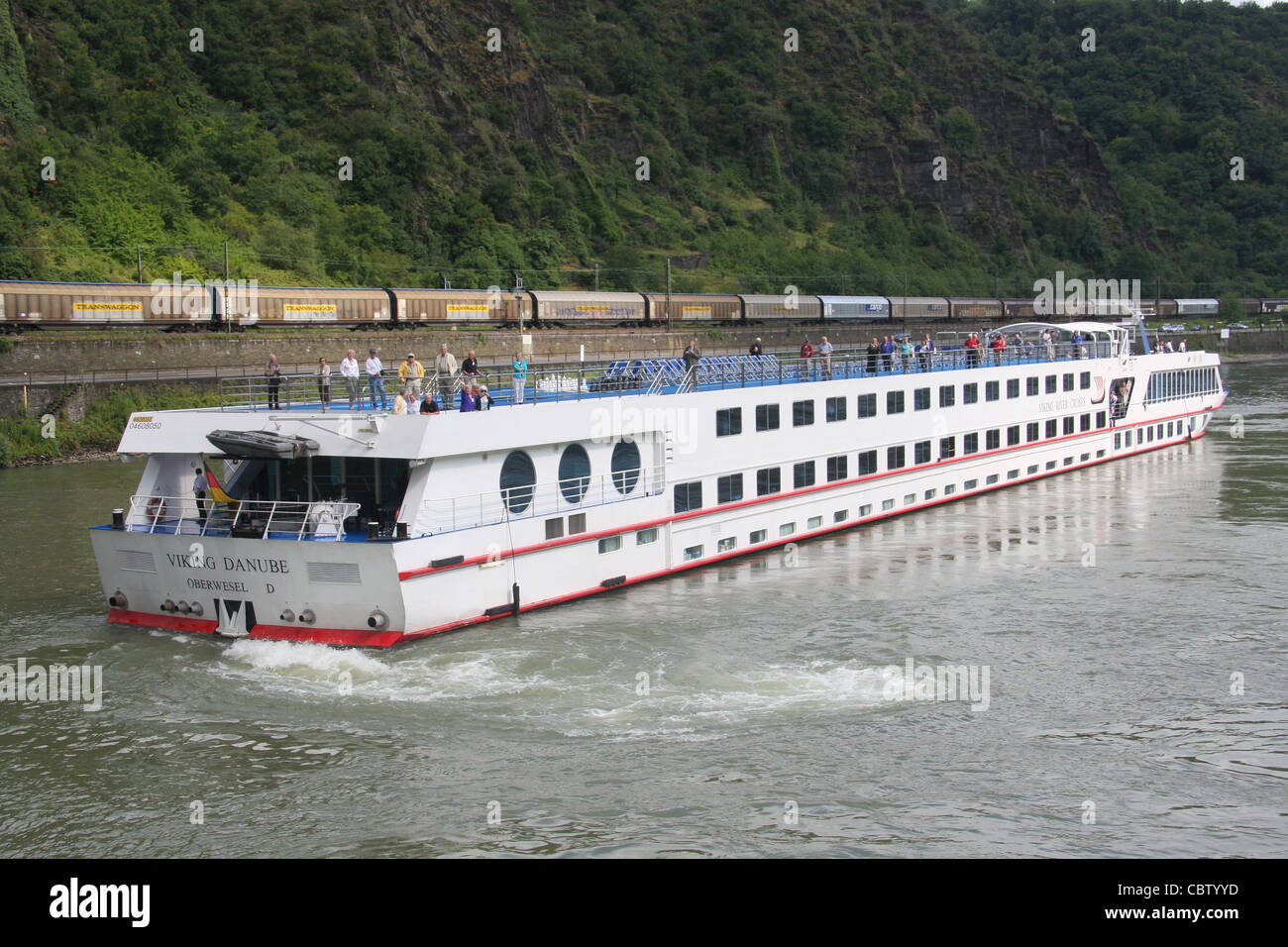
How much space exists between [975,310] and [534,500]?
84045mm

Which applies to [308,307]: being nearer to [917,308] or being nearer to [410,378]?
[410,378]

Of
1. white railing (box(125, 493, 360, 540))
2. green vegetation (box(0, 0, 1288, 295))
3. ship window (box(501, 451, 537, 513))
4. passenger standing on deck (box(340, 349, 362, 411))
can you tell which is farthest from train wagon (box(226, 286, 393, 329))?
ship window (box(501, 451, 537, 513))

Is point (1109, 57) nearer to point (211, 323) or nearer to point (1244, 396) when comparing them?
point (1244, 396)

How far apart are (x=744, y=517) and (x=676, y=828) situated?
14.0 m

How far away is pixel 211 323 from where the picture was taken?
55375mm

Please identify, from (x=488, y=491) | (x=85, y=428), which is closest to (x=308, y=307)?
(x=85, y=428)

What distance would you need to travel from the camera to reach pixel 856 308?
299 feet

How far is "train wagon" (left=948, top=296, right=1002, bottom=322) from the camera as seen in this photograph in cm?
9794

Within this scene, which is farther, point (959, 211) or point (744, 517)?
point (959, 211)

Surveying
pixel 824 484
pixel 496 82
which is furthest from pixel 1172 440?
pixel 496 82

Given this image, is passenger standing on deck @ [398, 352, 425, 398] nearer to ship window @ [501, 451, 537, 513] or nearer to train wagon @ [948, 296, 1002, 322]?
ship window @ [501, 451, 537, 513]

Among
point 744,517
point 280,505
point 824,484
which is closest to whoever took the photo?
point 280,505

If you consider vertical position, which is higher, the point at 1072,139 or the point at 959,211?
the point at 1072,139

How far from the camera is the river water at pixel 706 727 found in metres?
13.3
